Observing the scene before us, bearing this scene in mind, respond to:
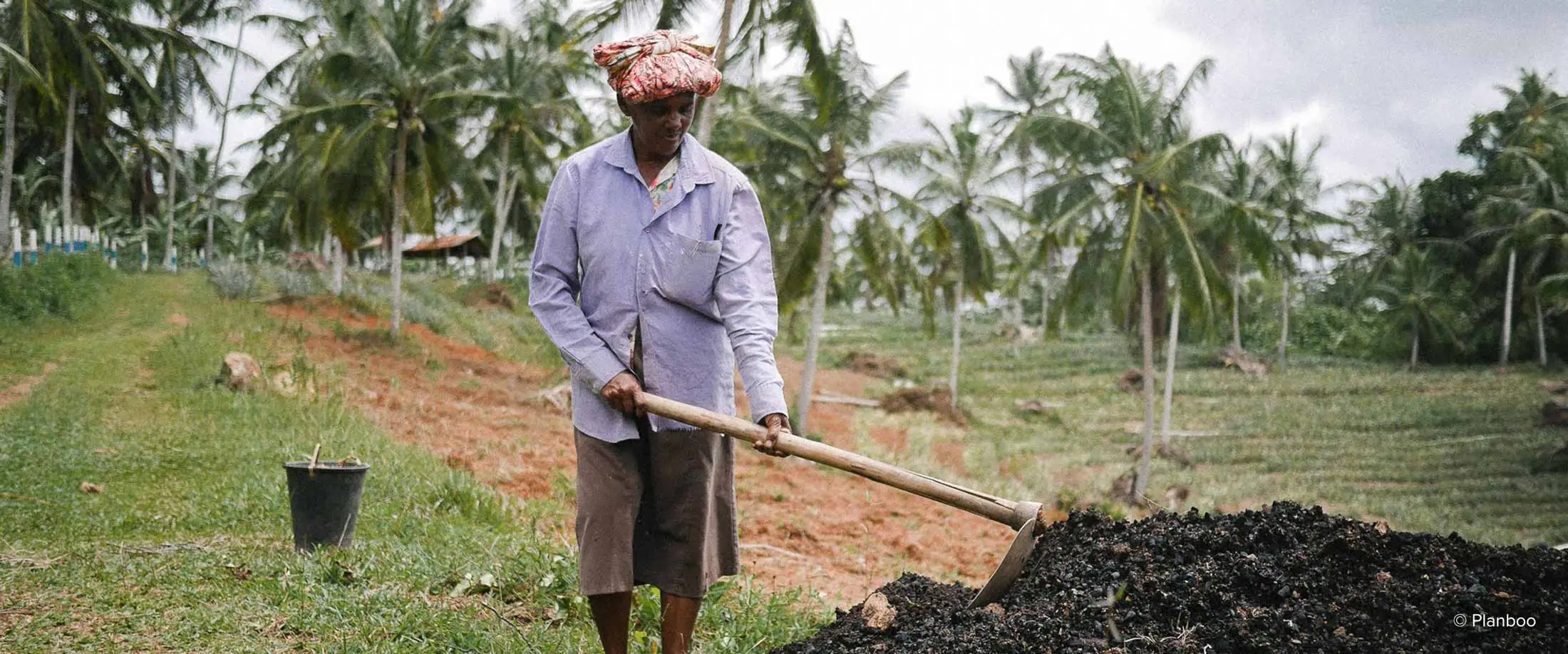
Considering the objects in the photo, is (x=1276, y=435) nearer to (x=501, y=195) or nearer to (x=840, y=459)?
(x=501, y=195)

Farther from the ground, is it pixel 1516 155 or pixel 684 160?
pixel 1516 155

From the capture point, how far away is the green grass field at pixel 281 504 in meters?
3.27

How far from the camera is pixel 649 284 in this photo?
2576 millimetres

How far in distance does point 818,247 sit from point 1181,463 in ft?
33.6

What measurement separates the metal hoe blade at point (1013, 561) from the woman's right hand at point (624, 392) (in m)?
0.93

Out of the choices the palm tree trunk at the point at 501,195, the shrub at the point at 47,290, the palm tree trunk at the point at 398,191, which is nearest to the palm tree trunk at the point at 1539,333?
the palm tree trunk at the point at 501,195

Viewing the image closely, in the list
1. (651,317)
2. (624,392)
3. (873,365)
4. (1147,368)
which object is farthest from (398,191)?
(873,365)

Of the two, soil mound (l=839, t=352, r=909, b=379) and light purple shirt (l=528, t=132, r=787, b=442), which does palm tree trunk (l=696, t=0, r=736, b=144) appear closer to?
light purple shirt (l=528, t=132, r=787, b=442)

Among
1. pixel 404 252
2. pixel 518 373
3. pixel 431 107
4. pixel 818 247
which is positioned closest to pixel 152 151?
pixel 404 252

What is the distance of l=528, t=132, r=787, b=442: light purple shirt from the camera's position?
8.42ft

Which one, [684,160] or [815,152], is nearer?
[684,160]

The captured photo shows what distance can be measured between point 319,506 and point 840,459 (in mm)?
2814

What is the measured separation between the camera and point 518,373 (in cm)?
1708

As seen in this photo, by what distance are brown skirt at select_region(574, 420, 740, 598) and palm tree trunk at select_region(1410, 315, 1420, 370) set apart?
41397 millimetres
